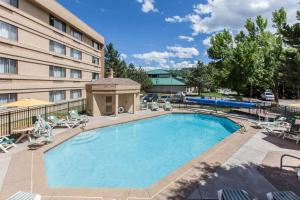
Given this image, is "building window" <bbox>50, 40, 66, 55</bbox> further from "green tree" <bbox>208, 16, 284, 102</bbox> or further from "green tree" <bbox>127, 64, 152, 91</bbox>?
"green tree" <bbox>127, 64, 152, 91</bbox>

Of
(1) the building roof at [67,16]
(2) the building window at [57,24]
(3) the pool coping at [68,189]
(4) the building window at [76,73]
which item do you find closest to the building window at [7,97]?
(3) the pool coping at [68,189]

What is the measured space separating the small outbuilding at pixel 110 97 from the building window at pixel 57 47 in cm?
531

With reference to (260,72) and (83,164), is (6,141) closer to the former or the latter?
(83,164)

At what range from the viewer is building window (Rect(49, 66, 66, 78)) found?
23052 mm

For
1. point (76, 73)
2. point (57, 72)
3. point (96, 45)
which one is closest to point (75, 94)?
point (76, 73)

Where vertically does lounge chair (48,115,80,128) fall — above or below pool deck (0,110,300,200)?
above

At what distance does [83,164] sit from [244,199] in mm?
8274

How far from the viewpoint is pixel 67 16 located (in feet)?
82.1

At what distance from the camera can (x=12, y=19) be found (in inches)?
653

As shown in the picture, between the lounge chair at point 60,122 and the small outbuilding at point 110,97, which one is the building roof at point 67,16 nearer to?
A: the small outbuilding at point 110,97

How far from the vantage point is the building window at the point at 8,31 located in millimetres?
15867

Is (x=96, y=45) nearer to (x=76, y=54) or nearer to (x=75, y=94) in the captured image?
(x=76, y=54)

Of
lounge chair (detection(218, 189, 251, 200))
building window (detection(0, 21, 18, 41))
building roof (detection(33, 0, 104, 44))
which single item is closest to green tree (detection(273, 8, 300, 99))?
lounge chair (detection(218, 189, 251, 200))

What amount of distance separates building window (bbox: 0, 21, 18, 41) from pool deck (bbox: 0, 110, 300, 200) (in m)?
9.39
